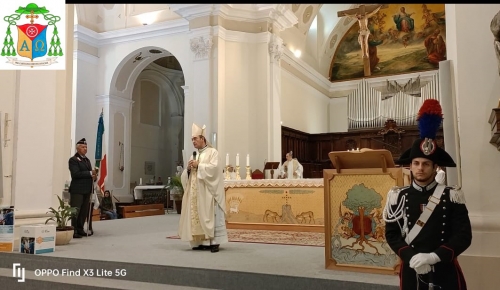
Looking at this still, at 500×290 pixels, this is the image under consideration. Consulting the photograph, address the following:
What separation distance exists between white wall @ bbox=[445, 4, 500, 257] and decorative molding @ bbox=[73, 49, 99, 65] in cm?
1278

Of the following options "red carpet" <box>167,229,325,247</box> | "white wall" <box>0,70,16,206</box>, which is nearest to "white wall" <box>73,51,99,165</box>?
"red carpet" <box>167,229,325,247</box>

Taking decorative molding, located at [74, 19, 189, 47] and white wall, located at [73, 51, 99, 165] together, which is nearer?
decorative molding, located at [74, 19, 189, 47]

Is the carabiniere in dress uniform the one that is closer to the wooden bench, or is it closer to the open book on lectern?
the open book on lectern

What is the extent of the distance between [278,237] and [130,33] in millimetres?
9921

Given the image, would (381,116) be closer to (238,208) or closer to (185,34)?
(185,34)

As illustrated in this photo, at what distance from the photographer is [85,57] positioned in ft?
48.8

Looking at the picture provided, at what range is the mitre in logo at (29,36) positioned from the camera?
6434 mm

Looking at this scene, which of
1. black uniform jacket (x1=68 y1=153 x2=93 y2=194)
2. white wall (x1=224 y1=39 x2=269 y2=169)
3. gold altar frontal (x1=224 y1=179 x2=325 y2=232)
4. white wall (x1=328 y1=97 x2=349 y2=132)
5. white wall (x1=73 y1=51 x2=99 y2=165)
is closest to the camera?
black uniform jacket (x1=68 y1=153 x2=93 y2=194)

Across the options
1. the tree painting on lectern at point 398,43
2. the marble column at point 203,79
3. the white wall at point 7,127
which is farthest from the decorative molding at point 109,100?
the tree painting on lectern at point 398,43

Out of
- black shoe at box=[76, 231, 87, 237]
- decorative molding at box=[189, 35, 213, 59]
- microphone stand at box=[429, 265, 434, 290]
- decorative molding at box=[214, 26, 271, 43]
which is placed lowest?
black shoe at box=[76, 231, 87, 237]

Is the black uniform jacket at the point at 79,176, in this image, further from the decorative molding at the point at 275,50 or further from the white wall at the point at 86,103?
the white wall at the point at 86,103

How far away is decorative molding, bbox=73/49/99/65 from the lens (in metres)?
14.5

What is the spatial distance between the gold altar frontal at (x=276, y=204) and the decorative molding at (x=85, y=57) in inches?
320

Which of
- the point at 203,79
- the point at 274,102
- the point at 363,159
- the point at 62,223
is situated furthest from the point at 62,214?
the point at 274,102
